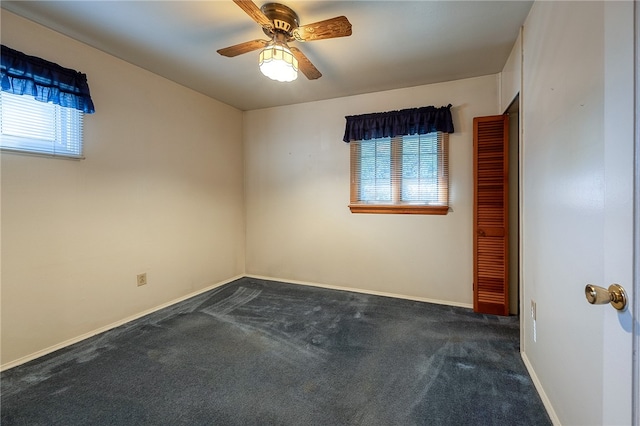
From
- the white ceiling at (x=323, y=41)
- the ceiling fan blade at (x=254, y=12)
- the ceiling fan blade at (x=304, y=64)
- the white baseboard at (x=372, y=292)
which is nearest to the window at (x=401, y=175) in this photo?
the white ceiling at (x=323, y=41)

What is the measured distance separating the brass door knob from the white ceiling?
1929 millimetres

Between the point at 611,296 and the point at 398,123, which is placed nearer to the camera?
the point at 611,296

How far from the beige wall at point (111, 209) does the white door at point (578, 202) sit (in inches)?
125

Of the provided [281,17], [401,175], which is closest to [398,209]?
[401,175]

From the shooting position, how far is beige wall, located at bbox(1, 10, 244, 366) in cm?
199

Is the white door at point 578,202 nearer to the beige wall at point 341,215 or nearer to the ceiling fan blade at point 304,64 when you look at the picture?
the beige wall at point 341,215

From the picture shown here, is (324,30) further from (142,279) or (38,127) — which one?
(142,279)

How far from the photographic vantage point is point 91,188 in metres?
2.39

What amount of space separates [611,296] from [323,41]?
7.64 feet

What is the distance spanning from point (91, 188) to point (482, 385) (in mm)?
3309

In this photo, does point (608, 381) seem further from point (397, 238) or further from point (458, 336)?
point (397, 238)

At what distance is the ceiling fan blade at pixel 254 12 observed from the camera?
151cm

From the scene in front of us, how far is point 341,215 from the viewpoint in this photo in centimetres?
355

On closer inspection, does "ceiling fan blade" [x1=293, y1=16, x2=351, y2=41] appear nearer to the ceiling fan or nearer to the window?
the ceiling fan
